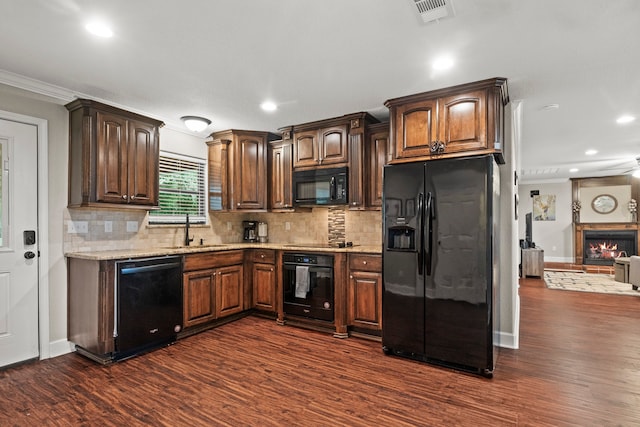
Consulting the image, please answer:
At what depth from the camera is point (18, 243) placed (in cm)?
302

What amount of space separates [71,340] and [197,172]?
2.43 metres

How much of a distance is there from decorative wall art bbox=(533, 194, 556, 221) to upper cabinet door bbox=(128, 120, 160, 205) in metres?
10.6

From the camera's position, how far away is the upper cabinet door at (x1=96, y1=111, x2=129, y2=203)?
10.8 feet

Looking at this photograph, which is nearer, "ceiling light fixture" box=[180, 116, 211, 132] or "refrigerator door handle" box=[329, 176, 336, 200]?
"ceiling light fixture" box=[180, 116, 211, 132]

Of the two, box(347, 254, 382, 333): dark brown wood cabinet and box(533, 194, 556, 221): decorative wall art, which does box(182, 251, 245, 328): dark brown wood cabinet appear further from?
box(533, 194, 556, 221): decorative wall art

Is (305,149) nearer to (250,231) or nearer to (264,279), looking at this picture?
(250,231)

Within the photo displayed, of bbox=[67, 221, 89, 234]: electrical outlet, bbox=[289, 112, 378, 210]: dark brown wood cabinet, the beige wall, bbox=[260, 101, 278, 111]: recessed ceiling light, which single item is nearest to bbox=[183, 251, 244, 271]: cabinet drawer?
bbox=[67, 221, 89, 234]: electrical outlet

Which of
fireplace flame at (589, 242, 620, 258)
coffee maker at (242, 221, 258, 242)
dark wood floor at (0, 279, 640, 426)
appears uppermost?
coffee maker at (242, 221, 258, 242)

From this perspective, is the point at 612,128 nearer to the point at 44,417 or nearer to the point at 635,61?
the point at 635,61

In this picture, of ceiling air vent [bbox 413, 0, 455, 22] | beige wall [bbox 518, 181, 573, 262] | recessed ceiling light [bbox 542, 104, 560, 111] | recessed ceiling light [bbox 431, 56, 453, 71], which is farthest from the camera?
beige wall [bbox 518, 181, 573, 262]

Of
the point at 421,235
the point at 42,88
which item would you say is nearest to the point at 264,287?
the point at 421,235

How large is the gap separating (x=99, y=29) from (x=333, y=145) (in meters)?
2.56

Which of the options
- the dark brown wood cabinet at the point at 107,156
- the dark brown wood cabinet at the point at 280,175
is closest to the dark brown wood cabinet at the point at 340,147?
the dark brown wood cabinet at the point at 280,175

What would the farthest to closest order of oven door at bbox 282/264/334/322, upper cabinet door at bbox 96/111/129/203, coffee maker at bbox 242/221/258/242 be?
coffee maker at bbox 242/221/258/242 → oven door at bbox 282/264/334/322 → upper cabinet door at bbox 96/111/129/203
